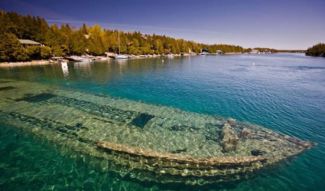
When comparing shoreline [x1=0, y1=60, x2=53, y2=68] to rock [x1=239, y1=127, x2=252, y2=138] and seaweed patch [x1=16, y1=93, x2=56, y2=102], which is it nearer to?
seaweed patch [x1=16, y1=93, x2=56, y2=102]

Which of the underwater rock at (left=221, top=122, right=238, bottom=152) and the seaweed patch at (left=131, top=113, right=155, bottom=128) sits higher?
the seaweed patch at (left=131, top=113, right=155, bottom=128)

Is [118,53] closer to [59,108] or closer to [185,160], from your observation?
[59,108]

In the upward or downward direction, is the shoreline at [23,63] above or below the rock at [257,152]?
above

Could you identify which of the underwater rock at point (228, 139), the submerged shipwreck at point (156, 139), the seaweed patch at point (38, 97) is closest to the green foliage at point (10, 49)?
the seaweed patch at point (38, 97)

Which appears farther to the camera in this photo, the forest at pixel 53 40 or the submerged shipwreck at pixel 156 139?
the forest at pixel 53 40

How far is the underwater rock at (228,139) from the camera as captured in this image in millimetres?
11922

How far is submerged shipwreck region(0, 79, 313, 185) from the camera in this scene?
9.82 m

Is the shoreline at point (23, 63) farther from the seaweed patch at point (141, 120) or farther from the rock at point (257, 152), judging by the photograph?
the rock at point (257, 152)

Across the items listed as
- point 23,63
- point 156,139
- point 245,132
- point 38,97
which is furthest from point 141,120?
point 23,63

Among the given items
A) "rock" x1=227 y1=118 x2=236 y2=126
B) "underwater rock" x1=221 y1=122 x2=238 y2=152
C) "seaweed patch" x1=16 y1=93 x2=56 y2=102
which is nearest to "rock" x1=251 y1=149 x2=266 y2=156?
"underwater rock" x1=221 y1=122 x2=238 y2=152

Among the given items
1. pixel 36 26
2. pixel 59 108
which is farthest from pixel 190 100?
pixel 36 26

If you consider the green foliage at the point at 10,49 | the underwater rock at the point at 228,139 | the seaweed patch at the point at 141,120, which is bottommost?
the underwater rock at the point at 228,139

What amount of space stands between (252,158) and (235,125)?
5147 mm

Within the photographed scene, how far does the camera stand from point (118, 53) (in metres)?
106
